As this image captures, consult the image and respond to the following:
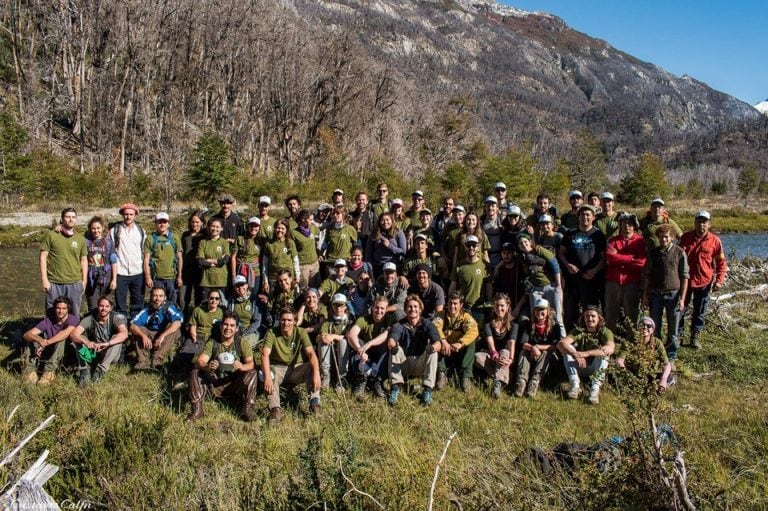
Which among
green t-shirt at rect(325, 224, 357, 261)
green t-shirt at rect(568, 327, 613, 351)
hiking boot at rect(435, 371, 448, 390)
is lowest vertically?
hiking boot at rect(435, 371, 448, 390)

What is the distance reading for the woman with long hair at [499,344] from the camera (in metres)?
6.39

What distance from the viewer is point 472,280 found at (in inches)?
283

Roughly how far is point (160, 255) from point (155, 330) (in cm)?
114

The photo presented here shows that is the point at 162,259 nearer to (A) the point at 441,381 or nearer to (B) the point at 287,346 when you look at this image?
(B) the point at 287,346

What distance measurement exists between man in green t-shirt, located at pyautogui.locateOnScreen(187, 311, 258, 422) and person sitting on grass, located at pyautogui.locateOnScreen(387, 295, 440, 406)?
5.38ft

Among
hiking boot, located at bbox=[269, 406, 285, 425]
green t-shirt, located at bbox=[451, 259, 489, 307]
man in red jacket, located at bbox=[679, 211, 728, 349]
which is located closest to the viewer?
hiking boot, located at bbox=[269, 406, 285, 425]

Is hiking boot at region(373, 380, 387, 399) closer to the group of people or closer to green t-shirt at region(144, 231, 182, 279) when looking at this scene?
the group of people

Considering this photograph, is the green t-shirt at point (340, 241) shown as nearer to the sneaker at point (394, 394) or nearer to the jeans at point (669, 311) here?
the sneaker at point (394, 394)

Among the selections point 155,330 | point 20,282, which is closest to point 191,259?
point 155,330

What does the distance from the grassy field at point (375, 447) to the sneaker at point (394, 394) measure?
11 centimetres

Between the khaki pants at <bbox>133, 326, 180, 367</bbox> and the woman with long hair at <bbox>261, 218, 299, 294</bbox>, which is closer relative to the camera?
the khaki pants at <bbox>133, 326, 180, 367</bbox>

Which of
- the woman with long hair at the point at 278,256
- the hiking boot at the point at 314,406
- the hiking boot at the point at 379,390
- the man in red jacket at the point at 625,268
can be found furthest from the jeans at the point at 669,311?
the woman with long hair at the point at 278,256

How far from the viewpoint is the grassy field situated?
334cm

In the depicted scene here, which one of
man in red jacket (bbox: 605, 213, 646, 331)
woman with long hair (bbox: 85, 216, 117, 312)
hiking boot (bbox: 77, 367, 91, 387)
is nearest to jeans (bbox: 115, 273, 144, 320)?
woman with long hair (bbox: 85, 216, 117, 312)
